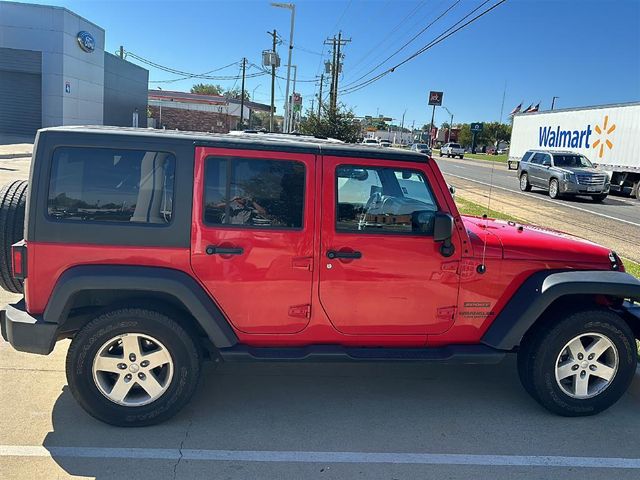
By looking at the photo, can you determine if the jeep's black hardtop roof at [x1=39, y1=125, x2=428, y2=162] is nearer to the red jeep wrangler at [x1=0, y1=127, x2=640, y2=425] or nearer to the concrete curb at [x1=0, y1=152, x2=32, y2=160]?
the red jeep wrangler at [x1=0, y1=127, x2=640, y2=425]

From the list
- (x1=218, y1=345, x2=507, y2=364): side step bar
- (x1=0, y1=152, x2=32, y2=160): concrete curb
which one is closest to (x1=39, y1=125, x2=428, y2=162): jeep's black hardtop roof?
(x1=218, y1=345, x2=507, y2=364): side step bar

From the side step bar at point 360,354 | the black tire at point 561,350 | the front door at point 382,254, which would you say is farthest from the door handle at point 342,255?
the black tire at point 561,350

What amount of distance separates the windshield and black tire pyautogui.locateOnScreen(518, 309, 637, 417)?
18528mm

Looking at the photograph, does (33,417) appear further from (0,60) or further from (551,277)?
(0,60)

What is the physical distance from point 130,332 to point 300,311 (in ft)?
3.55

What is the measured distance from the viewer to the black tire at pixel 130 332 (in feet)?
10.5

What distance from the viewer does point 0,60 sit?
26.0 meters

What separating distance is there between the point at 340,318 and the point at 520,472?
55.5 inches

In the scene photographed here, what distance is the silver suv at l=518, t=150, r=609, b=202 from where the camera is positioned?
18.9 meters

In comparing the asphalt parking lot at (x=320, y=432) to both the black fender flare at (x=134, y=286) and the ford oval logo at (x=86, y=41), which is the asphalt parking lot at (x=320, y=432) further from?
the ford oval logo at (x=86, y=41)

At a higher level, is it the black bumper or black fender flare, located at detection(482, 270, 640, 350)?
black fender flare, located at detection(482, 270, 640, 350)

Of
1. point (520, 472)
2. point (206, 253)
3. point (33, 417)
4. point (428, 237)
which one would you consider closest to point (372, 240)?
point (428, 237)

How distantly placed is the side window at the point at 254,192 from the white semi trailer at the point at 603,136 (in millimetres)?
22089

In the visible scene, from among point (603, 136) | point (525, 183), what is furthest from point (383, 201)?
point (603, 136)
